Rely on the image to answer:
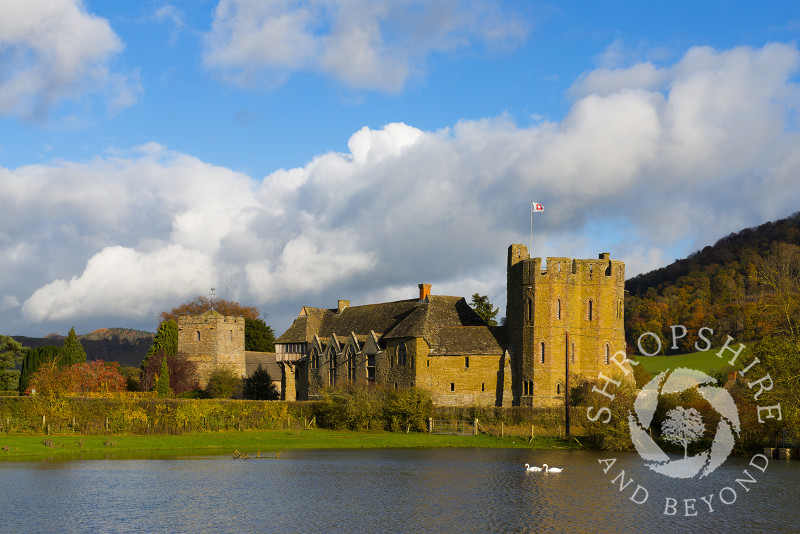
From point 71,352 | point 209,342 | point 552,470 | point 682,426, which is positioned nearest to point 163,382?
point 209,342

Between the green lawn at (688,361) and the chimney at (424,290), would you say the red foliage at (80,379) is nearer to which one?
the chimney at (424,290)

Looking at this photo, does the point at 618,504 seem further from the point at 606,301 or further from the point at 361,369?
the point at 361,369

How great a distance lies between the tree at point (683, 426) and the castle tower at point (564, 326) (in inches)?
489

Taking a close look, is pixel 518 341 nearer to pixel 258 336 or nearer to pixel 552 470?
pixel 552 470

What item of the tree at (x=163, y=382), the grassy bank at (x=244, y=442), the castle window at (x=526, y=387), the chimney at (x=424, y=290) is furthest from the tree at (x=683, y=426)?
the tree at (x=163, y=382)

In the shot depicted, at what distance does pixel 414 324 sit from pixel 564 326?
12763mm

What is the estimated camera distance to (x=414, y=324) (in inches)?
2776

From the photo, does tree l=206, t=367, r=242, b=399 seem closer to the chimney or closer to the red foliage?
the red foliage

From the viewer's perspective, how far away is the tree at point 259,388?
264ft

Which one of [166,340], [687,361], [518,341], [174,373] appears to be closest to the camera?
[518,341]

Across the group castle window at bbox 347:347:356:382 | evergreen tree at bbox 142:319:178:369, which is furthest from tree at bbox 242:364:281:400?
castle window at bbox 347:347:356:382

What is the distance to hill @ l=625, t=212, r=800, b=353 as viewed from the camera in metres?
92.4

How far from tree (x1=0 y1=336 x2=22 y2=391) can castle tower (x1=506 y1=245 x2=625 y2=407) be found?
1973 inches

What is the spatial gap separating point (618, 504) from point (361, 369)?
149ft
